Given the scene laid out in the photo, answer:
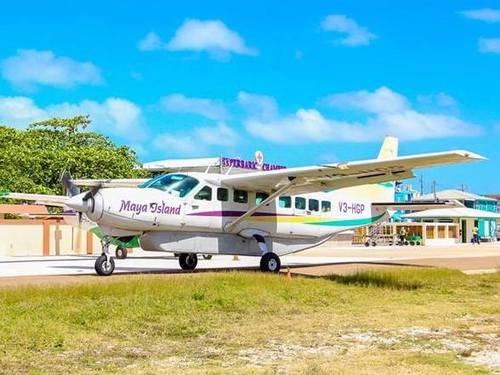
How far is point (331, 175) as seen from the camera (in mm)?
21031

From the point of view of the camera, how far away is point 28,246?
3919 cm

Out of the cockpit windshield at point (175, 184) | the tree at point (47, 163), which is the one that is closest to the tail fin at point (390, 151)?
the cockpit windshield at point (175, 184)

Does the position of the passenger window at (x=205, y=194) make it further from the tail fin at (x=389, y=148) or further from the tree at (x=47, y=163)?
the tree at (x=47, y=163)

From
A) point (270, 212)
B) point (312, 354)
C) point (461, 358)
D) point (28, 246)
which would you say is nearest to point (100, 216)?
point (270, 212)

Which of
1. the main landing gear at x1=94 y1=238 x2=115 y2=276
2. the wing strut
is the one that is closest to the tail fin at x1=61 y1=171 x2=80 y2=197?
the main landing gear at x1=94 y1=238 x2=115 y2=276

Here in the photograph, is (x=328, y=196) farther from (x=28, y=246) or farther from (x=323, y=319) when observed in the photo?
(x=28, y=246)

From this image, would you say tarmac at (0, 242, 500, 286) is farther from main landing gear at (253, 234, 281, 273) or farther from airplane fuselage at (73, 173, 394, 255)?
airplane fuselage at (73, 173, 394, 255)

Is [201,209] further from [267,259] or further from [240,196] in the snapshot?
[267,259]

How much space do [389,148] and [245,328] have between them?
19296 millimetres

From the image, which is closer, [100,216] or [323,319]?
[323,319]

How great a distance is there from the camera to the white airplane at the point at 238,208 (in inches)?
733

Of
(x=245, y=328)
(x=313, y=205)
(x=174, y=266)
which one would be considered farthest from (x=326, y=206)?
(x=245, y=328)

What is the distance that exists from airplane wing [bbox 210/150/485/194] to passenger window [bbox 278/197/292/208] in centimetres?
41

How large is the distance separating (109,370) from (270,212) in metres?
14.7
